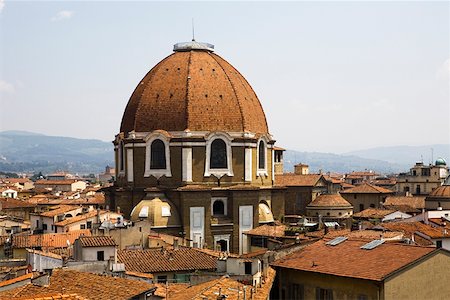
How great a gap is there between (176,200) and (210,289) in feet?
101

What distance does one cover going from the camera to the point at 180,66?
55000mm

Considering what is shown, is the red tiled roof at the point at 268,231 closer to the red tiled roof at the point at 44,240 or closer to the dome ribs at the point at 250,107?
A: the dome ribs at the point at 250,107

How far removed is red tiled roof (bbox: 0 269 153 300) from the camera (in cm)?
1884

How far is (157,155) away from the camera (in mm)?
52562

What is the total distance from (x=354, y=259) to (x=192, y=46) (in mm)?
34678

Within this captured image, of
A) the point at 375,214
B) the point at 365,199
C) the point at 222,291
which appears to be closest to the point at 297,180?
the point at 375,214

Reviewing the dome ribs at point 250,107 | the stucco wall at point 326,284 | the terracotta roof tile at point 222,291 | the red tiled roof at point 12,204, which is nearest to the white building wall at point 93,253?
the stucco wall at point 326,284

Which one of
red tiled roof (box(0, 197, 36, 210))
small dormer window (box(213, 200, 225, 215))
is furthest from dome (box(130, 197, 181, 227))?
red tiled roof (box(0, 197, 36, 210))

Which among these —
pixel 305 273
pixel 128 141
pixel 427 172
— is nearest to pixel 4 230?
pixel 128 141

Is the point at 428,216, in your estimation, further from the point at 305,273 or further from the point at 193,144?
the point at 305,273

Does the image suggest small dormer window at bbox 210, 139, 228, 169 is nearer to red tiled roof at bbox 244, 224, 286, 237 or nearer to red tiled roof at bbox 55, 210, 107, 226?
red tiled roof at bbox 244, 224, 286, 237

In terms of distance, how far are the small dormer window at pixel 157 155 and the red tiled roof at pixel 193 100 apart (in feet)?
3.59

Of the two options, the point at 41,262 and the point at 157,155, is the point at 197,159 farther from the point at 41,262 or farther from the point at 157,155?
the point at 41,262

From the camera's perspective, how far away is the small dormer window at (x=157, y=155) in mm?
52344
